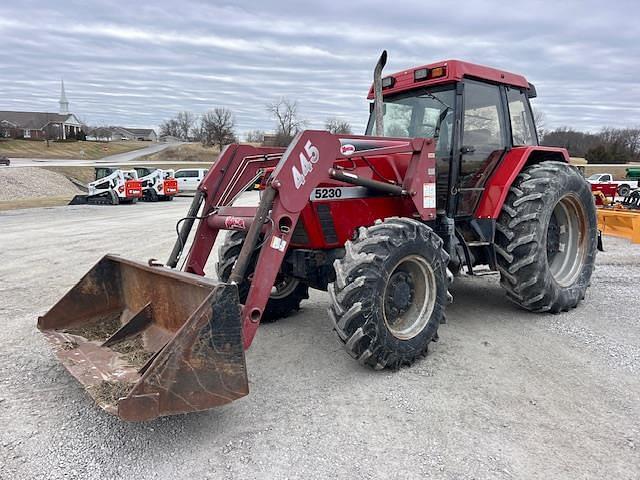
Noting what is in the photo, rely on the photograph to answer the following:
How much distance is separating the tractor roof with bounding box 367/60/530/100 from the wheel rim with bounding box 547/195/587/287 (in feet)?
5.22

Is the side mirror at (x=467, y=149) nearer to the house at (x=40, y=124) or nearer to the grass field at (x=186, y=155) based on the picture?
the grass field at (x=186, y=155)

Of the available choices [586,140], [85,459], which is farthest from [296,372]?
[586,140]

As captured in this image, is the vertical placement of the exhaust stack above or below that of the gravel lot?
above

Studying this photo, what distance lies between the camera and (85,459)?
2990 millimetres

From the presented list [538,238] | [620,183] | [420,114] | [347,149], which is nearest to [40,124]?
[620,183]

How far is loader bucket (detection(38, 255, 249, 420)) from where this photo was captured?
302cm

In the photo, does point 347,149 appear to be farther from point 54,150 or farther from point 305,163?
point 54,150

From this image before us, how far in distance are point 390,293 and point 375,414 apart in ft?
3.48

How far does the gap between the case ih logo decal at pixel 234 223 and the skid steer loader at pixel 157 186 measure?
2378cm

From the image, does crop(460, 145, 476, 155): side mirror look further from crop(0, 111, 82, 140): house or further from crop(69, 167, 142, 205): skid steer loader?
crop(0, 111, 82, 140): house

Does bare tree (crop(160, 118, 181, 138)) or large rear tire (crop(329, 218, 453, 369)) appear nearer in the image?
large rear tire (crop(329, 218, 453, 369))

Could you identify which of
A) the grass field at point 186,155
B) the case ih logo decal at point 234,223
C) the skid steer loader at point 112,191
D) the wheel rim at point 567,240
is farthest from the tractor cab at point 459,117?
the grass field at point 186,155

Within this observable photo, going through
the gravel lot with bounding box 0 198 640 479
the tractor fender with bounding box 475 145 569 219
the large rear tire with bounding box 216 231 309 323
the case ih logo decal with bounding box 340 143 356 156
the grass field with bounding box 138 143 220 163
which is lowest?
the grass field with bounding box 138 143 220 163

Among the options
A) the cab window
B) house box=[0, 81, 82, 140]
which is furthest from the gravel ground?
house box=[0, 81, 82, 140]
